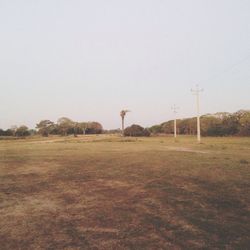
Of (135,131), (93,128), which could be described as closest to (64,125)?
(93,128)

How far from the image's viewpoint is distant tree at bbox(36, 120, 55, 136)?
134 m

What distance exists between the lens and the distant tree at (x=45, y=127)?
134 meters

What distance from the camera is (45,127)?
13588cm

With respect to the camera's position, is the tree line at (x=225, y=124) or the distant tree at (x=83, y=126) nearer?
the tree line at (x=225, y=124)

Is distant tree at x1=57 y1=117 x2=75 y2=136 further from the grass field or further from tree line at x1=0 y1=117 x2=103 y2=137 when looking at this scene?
the grass field

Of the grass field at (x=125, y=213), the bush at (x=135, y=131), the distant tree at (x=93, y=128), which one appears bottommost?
the grass field at (x=125, y=213)

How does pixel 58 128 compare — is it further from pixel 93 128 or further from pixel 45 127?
pixel 93 128

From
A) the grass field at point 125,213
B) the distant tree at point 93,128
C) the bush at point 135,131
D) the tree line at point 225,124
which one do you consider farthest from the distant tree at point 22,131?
the grass field at point 125,213

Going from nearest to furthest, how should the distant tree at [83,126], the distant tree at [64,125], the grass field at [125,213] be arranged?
the grass field at [125,213], the distant tree at [64,125], the distant tree at [83,126]

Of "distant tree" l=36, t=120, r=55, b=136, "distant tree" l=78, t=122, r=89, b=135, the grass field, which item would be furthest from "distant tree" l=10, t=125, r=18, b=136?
the grass field

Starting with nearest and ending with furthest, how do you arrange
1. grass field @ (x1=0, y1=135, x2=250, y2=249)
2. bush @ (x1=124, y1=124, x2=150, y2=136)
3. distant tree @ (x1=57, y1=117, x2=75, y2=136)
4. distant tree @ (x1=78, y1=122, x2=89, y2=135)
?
grass field @ (x1=0, y1=135, x2=250, y2=249) → bush @ (x1=124, y1=124, x2=150, y2=136) → distant tree @ (x1=57, y1=117, x2=75, y2=136) → distant tree @ (x1=78, y1=122, x2=89, y2=135)

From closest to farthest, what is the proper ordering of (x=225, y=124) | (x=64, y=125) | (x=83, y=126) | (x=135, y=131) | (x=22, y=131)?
(x=225, y=124) < (x=135, y=131) < (x=22, y=131) < (x=64, y=125) < (x=83, y=126)

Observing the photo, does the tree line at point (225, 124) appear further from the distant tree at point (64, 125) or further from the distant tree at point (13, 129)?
the distant tree at point (13, 129)

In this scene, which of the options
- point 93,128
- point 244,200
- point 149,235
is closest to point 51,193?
point 149,235
